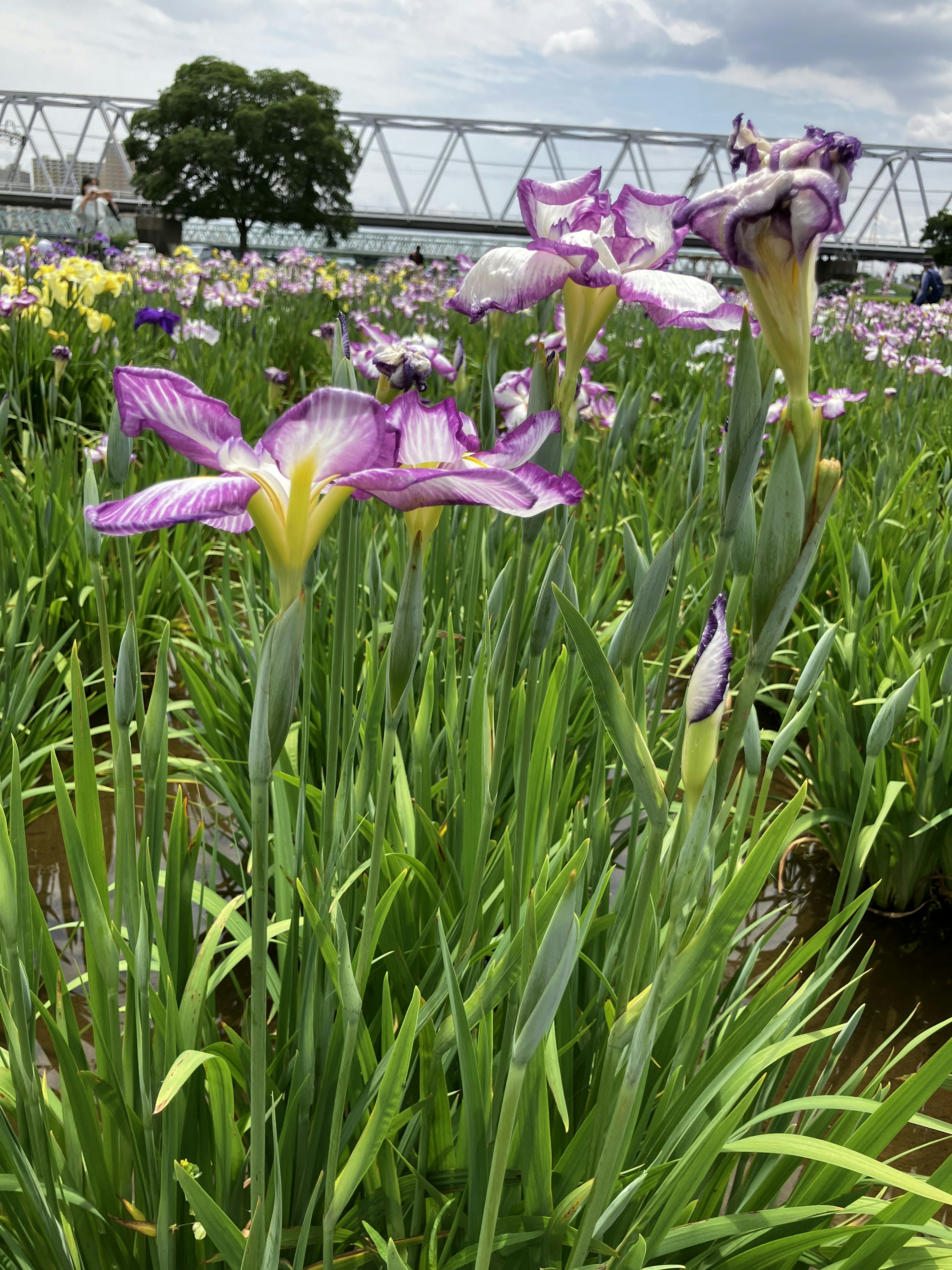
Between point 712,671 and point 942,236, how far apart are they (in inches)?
1088

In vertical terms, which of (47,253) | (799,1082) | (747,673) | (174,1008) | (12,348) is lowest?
(799,1082)

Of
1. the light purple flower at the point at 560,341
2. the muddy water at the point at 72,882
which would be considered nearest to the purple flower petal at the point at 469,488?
the light purple flower at the point at 560,341

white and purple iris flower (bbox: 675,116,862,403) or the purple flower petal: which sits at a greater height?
white and purple iris flower (bbox: 675,116,862,403)

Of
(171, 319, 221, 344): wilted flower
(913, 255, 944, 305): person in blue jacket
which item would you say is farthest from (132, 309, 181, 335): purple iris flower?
(913, 255, 944, 305): person in blue jacket

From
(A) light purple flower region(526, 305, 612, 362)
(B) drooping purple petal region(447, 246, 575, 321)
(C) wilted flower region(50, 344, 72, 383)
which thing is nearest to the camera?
(B) drooping purple petal region(447, 246, 575, 321)

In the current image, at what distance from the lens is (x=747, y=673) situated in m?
0.55

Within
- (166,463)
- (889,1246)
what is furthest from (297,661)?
(166,463)

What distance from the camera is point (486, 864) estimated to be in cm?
108

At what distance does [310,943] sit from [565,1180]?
334 mm

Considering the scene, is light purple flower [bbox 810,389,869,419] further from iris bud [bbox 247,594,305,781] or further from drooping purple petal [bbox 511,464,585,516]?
iris bud [bbox 247,594,305,781]

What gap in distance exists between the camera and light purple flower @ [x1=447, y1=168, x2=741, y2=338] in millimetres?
833

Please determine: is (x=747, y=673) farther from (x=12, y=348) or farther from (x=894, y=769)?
(x=12, y=348)

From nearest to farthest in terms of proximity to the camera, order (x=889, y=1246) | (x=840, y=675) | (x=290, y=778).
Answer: (x=889, y=1246), (x=290, y=778), (x=840, y=675)

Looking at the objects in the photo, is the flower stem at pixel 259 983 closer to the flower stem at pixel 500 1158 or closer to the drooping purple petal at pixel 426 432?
the flower stem at pixel 500 1158
